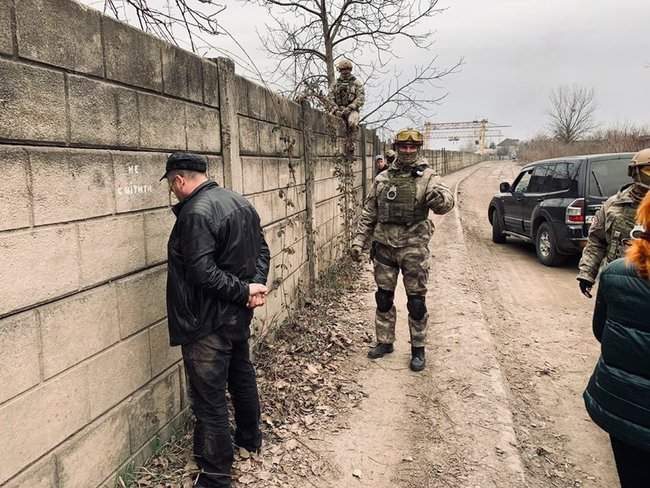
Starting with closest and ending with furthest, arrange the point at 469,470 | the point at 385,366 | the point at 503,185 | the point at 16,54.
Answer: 1. the point at 16,54
2. the point at 469,470
3. the point at 385,366
4. the point at 503,185

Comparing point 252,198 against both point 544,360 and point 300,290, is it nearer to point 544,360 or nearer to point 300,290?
point 300,290

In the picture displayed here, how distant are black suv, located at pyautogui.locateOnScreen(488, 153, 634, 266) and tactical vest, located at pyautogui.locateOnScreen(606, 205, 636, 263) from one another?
12.9 ft

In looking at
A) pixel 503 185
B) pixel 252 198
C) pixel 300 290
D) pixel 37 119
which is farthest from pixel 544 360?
pixel 503 185

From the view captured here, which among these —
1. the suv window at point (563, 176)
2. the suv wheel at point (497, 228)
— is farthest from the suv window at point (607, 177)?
the suv wheel at point (497, 228)

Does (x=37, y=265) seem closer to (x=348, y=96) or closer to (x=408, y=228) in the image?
(x=408, y=228)

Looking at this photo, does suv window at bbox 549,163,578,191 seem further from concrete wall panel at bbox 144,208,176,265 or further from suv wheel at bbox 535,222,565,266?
concrete wall panel at bbox 144,208,176,265

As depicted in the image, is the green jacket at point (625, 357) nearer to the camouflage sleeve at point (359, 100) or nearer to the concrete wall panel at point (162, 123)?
the concrete wall panel at point (162, 123)

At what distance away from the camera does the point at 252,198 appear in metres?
3.97

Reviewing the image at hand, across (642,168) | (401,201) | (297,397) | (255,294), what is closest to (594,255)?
(642,168)

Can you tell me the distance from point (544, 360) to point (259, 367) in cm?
259

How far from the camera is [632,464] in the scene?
207 centimetres

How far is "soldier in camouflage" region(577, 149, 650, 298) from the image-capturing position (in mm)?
3125

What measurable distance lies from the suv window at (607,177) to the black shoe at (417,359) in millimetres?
4346

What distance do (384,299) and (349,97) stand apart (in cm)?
442
